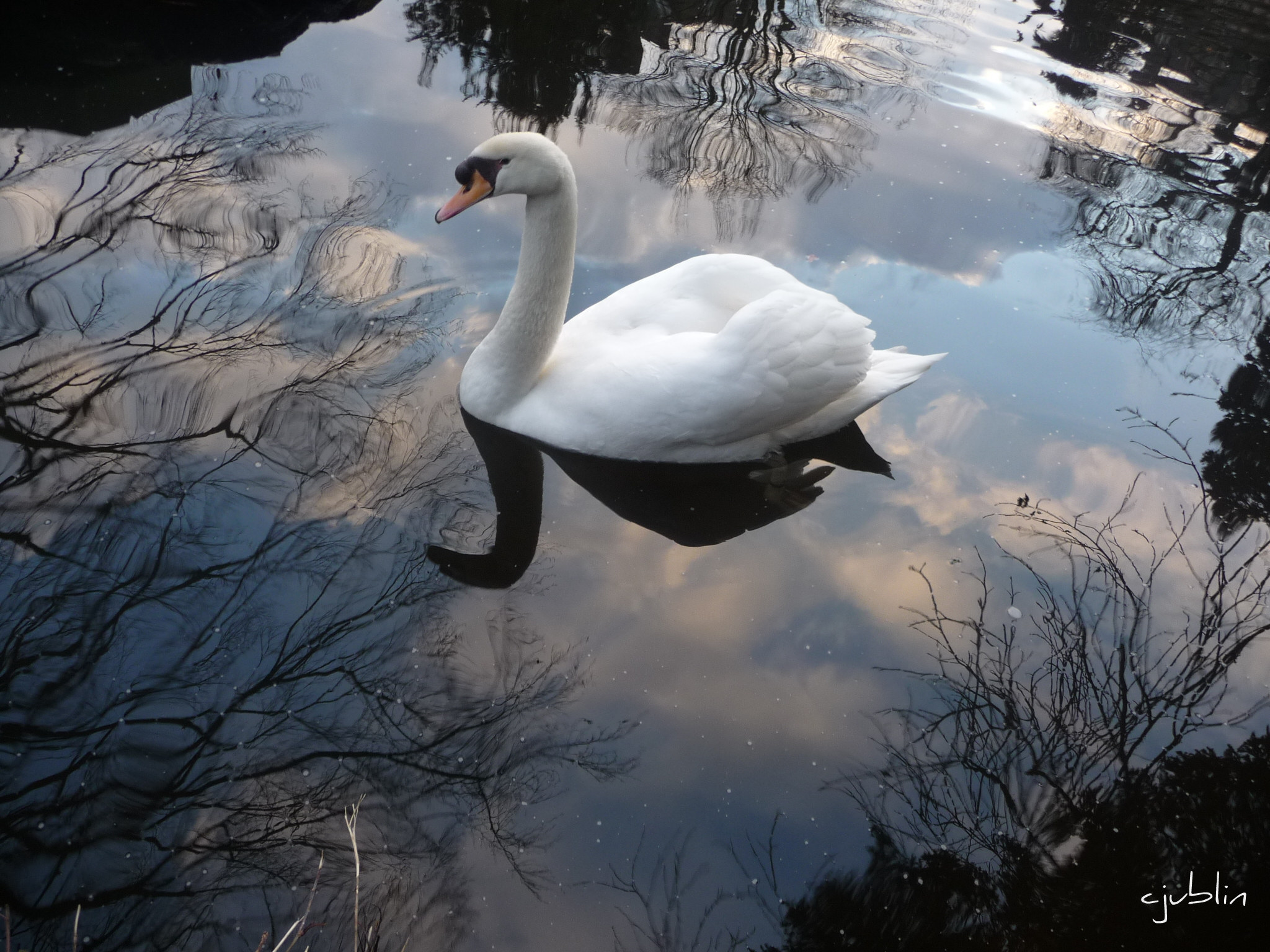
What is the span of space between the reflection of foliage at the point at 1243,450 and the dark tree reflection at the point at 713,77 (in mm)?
3328

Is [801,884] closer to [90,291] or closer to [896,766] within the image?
[896,766]

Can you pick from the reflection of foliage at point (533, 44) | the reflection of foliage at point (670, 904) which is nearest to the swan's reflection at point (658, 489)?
the reflection of foliage at point (670, 904)

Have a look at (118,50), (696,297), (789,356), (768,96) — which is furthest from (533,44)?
(789,356)

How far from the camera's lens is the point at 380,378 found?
5164 mm

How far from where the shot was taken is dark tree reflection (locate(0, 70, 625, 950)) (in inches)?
124

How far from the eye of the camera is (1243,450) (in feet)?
19.1

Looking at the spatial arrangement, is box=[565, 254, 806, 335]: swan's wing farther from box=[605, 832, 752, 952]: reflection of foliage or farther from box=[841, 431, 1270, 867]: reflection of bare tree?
box=[605, 832, 752, 952]: reflection of foliage

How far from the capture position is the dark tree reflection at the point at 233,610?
3141 mm

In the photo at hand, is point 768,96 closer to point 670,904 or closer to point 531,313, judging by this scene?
point 531,313

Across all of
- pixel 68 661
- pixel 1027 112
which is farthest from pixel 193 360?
pixel 1027 112

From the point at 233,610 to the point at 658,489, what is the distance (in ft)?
6.86

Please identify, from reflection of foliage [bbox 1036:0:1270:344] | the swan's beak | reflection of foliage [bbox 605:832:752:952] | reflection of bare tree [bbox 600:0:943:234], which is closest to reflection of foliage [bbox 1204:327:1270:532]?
reflection of foliage [bbox 1036:0:1270:344]

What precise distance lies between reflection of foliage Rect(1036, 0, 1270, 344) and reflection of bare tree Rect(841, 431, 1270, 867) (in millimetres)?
2372

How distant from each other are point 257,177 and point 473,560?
3821 mm
